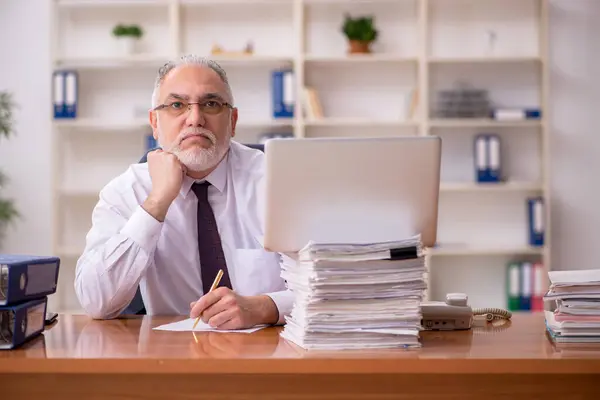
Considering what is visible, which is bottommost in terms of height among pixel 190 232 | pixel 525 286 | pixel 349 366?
pixel 525 286

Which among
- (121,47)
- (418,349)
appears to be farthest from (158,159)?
(121,47)

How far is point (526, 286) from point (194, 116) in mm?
3163

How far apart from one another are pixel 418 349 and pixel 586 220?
3876 millimetres

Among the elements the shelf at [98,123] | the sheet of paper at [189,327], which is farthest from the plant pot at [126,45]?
the sheet of paper at [189,327]

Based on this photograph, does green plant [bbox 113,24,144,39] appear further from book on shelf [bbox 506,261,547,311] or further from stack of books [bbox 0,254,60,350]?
stack of books [bbox 0,254,60,350]

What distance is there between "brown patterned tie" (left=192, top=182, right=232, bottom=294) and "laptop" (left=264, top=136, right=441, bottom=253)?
2.23ft

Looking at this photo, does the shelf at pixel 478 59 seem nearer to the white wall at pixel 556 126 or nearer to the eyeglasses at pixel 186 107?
the white wall at pixel 556 126

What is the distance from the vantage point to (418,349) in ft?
4.93

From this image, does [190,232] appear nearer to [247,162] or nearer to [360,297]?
[247,162]

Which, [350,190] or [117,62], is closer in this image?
[350,190]

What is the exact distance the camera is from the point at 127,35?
4.91 meters

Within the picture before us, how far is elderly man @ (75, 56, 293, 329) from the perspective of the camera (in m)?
2.19

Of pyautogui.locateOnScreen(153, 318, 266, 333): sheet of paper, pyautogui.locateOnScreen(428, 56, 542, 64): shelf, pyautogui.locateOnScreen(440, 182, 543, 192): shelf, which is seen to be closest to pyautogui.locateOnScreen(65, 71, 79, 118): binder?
pyautogui.locateOnScreen(428, 56, 542, 64): shelf

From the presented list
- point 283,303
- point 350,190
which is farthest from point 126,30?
point 350,190
